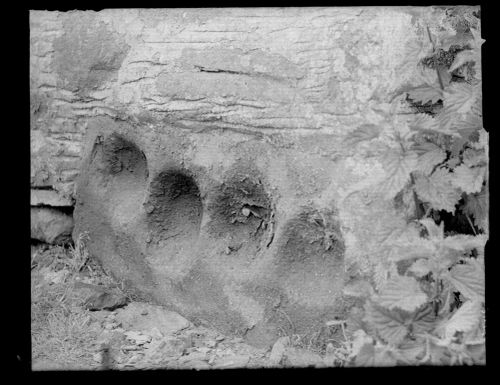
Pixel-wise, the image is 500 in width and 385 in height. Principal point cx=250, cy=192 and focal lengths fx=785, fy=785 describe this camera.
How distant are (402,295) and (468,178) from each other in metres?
0.45

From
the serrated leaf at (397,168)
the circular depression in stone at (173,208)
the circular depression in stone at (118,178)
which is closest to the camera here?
the serrated leaf at (397,168)

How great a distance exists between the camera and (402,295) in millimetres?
2342

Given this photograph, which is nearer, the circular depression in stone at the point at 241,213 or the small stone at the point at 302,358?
the small stone at the point at 302,358

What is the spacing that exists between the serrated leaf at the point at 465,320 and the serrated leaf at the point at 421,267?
0.15 meters

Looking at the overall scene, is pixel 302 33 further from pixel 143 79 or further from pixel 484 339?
pixel 484 339

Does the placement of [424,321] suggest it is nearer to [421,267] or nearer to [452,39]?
[421,267]

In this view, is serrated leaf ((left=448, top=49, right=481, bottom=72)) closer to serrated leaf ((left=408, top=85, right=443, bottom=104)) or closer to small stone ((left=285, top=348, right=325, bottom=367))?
serrated leaf ((left=408, top=85, right=443, bottom=104))

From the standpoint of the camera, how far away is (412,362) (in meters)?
2.30

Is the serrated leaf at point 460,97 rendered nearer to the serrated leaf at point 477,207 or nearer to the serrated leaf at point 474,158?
the serrated leaf at point 474,158

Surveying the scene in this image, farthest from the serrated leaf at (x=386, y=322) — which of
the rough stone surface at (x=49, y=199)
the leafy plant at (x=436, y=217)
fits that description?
the rough stone surface at (x=49, y=199)

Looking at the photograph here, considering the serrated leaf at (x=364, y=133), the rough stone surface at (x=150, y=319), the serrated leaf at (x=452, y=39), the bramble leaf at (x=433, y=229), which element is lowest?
the rough stone surface at (x=150, y=319)

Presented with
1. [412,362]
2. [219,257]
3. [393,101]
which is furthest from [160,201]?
[412,362]

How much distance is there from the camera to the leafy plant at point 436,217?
7.59ft

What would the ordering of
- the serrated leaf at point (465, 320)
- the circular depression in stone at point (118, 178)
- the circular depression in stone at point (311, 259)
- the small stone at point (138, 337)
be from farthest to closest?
1. the circular depression in stone at point (118, 178)
2. the small stone at point (138, 337)
3. the circular depression in stone at point (311, 259)
4. the serrated leaf at point (465, 320)
